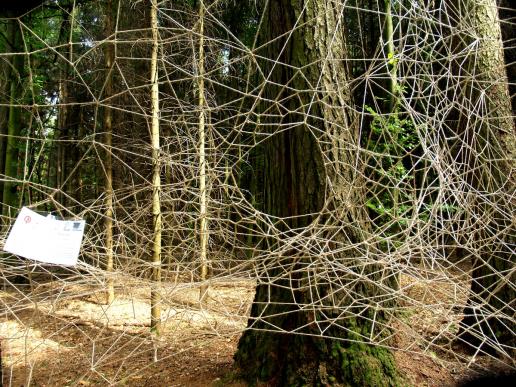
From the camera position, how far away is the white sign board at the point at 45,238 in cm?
144

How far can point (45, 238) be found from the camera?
1473 mm

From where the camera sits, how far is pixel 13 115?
21.9 ft

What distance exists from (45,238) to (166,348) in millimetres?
2689

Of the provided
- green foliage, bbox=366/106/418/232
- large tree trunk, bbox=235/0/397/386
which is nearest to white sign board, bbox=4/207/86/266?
large tree trunk, bbox=235/0/397/386

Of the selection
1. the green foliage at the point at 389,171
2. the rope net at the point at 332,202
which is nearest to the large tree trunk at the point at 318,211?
the rope net at the point at 332,202

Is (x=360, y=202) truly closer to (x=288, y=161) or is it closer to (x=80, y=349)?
(x=288, y=161)

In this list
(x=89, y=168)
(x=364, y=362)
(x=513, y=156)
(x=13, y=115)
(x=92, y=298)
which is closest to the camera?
(x=364, y=362)

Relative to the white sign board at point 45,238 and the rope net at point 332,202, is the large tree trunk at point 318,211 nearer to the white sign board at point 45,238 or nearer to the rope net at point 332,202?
the rope net at point 332,202

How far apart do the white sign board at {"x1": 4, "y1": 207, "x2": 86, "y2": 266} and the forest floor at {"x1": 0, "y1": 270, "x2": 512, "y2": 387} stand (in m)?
0.21

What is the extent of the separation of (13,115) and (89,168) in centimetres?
239

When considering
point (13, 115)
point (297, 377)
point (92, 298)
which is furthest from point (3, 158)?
point (297, 377)

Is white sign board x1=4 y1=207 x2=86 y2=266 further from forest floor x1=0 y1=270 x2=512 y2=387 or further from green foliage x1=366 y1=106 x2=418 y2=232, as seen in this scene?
green foliage x1=366 y1=106 x2=418 y2=232

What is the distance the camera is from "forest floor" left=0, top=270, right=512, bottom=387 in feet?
5.80

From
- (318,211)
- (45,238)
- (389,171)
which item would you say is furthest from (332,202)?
(45,238)
